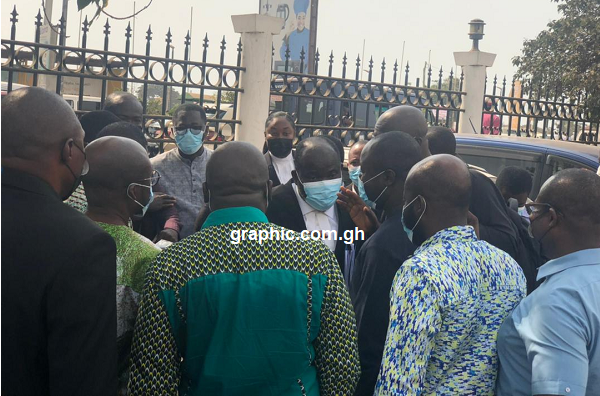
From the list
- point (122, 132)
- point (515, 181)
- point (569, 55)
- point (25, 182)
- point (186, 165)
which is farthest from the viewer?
point (569, 55)

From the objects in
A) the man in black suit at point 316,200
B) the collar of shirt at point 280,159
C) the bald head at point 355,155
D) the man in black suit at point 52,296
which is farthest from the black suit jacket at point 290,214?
the man in black suit at point 52,296

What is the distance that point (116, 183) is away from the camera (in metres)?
2.81

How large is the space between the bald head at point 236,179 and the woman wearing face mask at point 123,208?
12.7 inches

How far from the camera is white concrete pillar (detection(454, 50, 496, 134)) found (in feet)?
41.3

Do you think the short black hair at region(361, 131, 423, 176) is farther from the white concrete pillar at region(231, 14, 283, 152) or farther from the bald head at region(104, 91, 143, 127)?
the white concrete pillar at region(231, 14, 283, 152)

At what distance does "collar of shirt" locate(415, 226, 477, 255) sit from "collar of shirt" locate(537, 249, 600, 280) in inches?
11.4

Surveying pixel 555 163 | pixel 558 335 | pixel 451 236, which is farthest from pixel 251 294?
pixel 555 163

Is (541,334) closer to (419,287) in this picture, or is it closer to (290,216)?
(419,287)

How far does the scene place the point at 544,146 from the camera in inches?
303

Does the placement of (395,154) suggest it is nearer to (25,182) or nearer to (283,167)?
(25,182)

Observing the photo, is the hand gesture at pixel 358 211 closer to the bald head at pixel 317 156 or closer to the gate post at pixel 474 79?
the bald head at pixel 317 156

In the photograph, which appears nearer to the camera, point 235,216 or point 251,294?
point 251,294

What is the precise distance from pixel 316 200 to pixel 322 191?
0.06m

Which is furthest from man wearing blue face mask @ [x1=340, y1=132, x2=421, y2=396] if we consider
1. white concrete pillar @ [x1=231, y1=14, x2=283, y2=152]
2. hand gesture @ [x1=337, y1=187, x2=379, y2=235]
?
white concrete pillar @ [x1=231, y1=14, x2=283, y2=152]
